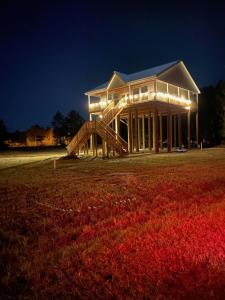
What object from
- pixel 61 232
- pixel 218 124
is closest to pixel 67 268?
pixel 61 232

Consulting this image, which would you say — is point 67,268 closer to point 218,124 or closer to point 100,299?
point 100,299

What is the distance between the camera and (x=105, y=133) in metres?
20.7

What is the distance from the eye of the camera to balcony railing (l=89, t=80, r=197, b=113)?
23.7 metres

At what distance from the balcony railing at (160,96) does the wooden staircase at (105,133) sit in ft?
5.10

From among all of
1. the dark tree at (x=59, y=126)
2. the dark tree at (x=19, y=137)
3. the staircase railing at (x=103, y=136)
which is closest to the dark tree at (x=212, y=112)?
the staircase railing at (x=103, y=136)

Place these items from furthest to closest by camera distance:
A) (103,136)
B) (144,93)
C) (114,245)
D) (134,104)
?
1. (134,104)
2. (144,93)
3. (103,136)
4. (114,245)

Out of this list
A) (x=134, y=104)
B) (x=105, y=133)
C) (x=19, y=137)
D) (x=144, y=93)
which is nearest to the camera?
(x=105, y=133)

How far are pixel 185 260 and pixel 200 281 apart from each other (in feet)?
1.50

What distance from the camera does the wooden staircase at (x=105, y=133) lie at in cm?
2061

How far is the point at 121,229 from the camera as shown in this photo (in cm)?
464

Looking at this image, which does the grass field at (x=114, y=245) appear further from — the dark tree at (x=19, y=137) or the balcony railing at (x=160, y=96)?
the dark tree at (x=19, y=137)

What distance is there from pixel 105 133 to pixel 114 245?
16972 mm

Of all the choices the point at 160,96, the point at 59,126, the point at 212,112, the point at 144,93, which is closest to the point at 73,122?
the point at 59,126

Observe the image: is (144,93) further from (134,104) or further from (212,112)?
(212,112)
